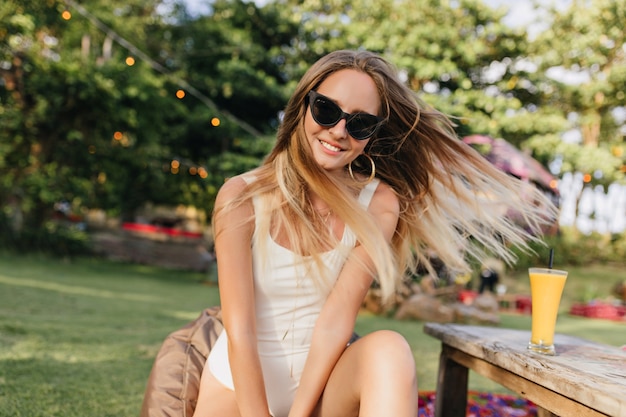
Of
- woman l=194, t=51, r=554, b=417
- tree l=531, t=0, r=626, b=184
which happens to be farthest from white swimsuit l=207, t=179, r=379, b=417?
tree l=531, t=0, r=626, b=184

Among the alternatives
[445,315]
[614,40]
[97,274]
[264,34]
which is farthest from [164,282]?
[614,40]

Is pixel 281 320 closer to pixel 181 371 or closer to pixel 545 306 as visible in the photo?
pixel 181 371

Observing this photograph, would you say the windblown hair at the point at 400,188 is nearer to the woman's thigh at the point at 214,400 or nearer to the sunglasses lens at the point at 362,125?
the sunglasses lens at the point at 362,125

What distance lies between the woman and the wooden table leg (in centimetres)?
47

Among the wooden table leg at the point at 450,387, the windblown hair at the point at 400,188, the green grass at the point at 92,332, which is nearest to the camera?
the windblown hair at the point at 400,188

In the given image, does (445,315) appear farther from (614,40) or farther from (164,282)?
(614,40)

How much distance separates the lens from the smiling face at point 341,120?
1.70 metres

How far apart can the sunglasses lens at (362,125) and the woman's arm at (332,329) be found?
0.34 metres

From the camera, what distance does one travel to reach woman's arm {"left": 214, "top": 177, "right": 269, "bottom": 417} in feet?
4.78

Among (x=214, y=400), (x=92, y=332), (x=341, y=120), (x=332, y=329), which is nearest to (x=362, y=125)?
(x=341, y=120)

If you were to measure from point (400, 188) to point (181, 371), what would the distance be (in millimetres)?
988

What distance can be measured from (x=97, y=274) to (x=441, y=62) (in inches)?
292

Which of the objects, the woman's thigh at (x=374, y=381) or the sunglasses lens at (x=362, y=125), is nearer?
the woman's thigh at (x=374, y=381)

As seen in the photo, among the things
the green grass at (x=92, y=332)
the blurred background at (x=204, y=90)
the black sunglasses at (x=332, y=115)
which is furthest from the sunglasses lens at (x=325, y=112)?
the blurred background at (x=204, y=90)
